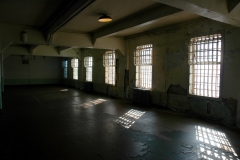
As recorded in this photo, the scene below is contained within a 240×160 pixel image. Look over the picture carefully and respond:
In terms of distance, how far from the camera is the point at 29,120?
546 cm

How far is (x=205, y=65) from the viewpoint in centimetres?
565

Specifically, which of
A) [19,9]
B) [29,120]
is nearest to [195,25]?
[19,9]

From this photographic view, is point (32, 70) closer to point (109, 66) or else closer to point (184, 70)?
point (109, 66)

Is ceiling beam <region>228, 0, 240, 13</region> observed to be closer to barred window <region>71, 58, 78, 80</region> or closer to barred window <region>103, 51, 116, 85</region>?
barred window <region>103, 51, 116, 85</region>

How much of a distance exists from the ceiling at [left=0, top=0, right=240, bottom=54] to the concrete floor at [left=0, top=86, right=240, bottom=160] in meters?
2.48

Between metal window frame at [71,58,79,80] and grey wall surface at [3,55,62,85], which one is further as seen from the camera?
grey wall surface at [3,55,62,85]

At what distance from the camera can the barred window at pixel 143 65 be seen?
765cm

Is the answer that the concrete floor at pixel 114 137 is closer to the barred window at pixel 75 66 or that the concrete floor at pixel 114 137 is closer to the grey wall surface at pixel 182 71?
the grey wall surface at pixel 182 71

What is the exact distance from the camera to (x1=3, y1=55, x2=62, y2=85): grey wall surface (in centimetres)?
1637

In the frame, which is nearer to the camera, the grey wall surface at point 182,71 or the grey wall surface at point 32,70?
the grey wall surface at point 182,71

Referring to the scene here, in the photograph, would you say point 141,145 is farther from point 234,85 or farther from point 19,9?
point 19,9

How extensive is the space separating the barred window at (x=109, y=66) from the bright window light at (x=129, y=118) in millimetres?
3861

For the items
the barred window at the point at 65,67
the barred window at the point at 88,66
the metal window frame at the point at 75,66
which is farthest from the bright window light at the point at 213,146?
the barred window at the point at 65,67

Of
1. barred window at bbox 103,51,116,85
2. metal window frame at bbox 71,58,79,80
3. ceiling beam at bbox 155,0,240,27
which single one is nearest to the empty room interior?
ceiling beam at bbox 155,0,240,27
